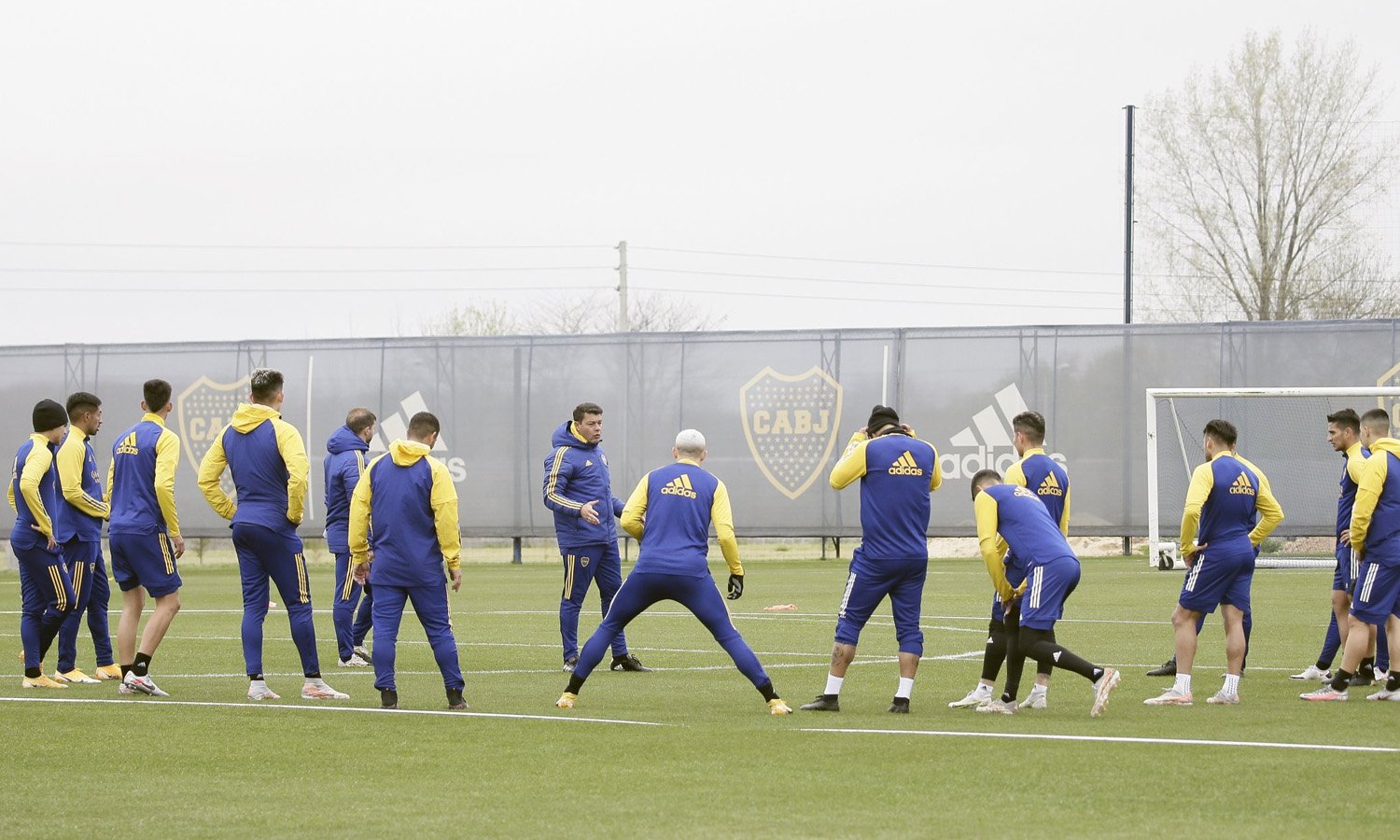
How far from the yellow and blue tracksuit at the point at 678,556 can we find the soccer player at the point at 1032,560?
168 cm

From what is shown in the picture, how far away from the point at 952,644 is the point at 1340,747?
6971 mm

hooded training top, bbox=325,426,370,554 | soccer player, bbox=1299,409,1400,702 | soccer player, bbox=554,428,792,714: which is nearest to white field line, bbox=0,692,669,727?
soccer player, bbox=554,428,792,714

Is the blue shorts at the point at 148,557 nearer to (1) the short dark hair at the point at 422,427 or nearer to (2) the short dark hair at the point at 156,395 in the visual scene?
(2) the short dark hair at the point at 156,395

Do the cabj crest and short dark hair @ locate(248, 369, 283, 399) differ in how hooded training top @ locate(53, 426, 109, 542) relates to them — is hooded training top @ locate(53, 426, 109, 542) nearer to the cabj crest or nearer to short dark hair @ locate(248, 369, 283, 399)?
short dark hair @ locate(248, 369, 283, 399)

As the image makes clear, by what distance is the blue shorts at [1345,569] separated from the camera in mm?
12539

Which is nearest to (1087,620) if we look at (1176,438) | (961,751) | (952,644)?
(952,644)

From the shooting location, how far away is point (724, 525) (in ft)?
36.0

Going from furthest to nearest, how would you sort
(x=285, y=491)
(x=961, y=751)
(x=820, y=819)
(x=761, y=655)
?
(x=761, y=655) → (x=285, y=491) → (x=961, y=751) → (x=820, y=819)

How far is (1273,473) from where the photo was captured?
30.5 m

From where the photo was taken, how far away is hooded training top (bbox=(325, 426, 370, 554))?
14.7 meters

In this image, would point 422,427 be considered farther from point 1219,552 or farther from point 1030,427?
point 1219,552

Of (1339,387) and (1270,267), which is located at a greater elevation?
(1270,267)

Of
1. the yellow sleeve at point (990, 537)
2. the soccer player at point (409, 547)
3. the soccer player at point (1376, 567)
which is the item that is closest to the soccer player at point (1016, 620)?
the yellow sleeve at point (990, 537)

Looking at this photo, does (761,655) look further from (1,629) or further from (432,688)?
(1,629)
